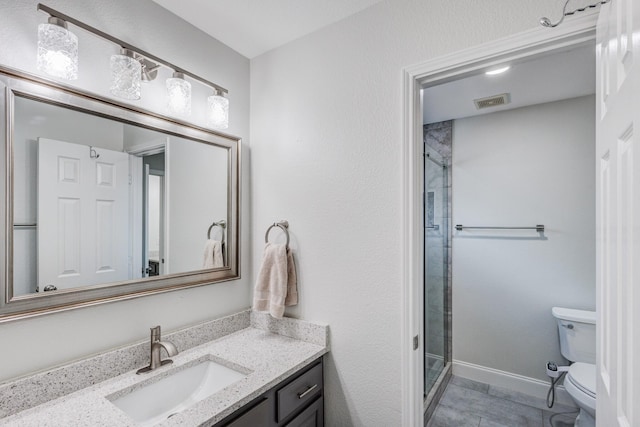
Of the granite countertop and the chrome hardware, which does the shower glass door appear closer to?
the granite countertop

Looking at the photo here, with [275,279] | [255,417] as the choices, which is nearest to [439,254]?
[275,279]

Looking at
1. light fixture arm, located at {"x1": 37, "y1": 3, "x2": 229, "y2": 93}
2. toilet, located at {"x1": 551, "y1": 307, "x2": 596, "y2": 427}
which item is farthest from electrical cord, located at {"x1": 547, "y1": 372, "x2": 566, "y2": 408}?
light fixture arm, located at {"x1": 37, "y1": 3, "x2": 229, "y2": 93}

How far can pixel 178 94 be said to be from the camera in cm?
140

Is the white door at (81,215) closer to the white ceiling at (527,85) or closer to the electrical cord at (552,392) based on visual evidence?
the white ceiling at (527,85)

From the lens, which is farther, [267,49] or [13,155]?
[267,49]

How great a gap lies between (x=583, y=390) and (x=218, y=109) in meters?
2.67

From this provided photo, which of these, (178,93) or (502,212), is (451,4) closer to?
(178,93)

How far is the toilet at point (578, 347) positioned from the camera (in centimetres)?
197

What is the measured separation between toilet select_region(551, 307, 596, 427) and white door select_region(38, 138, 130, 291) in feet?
8.73

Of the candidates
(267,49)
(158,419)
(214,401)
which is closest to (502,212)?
(267,49)

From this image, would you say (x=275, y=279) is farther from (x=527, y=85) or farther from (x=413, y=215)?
(x=527, y=85)

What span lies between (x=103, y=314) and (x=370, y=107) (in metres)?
1.43

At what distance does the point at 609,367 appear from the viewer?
2.59ft

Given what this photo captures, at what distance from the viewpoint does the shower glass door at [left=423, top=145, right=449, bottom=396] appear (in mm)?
2375
